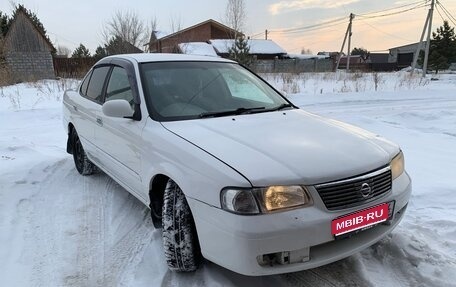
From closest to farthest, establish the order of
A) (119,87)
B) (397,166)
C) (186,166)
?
(186,166)
(397,166)
(119,87)

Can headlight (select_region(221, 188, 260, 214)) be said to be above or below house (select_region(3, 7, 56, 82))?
below

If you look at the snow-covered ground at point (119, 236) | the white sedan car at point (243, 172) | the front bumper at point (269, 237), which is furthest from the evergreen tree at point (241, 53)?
the front bumper at point (269, 237)

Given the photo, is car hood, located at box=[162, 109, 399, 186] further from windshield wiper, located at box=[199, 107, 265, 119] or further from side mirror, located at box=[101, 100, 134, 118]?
side mirror, located at box=[101, 100, 134, 118]

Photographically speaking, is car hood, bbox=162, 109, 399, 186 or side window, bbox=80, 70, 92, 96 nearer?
car hood, bbox=162, 109, 399, 186

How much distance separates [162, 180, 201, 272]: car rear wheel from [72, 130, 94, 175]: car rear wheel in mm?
2552

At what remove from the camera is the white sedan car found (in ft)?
6.89

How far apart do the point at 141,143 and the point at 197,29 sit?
42.3 m

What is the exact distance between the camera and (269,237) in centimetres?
204

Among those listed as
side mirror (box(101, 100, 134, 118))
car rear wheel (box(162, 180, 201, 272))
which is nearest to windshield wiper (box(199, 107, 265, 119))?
side mirror (box(101, 100, 134, 118))

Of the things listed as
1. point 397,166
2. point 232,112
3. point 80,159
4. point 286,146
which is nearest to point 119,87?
point 232,112

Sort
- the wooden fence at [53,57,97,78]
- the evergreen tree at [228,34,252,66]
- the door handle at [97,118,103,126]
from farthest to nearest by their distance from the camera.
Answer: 1. the wooden fence at [53,57,97,78]
2. the evergreen tree at [228,34,252,66]
3. the door handle at [97,118,103,126]

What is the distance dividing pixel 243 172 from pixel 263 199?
0.62 feet

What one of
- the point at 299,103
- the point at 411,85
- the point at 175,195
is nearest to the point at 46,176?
the point at 175,195

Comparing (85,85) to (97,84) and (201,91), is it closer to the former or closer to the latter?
(97,84)
